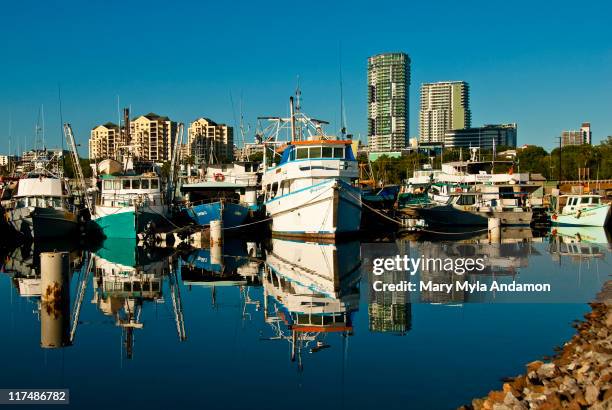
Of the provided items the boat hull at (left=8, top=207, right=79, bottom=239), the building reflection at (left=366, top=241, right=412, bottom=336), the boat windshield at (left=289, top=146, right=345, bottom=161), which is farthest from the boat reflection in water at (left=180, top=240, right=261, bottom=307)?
the boat hull at (left=8, top=207, right=79, bottom=239)

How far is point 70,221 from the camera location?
4400 cm

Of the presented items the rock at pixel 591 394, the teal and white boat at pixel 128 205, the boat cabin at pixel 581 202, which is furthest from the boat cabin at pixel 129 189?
the rock at pixel 591 394

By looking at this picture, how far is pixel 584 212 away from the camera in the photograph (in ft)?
167

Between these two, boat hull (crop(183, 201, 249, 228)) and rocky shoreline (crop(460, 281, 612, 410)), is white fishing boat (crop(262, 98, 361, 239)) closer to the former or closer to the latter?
boat hull (crop(183, 201, 249, 228))

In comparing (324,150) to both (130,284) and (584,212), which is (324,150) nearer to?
(130,284)

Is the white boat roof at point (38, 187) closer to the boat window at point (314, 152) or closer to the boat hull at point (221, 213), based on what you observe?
the boat hull at point (221, 213)

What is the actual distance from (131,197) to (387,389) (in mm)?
33910

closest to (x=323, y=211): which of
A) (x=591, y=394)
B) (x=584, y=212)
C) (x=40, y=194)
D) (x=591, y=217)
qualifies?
(x=40, y=194)

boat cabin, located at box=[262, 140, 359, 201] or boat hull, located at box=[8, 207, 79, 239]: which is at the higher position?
boat cabin, located at box=[262, 140, 359, 201]

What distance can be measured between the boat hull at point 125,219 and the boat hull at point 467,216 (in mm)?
21679

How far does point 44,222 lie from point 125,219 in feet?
15.8

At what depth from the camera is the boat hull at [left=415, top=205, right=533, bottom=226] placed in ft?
181

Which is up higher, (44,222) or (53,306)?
(44,222)

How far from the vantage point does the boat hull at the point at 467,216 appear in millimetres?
55125
